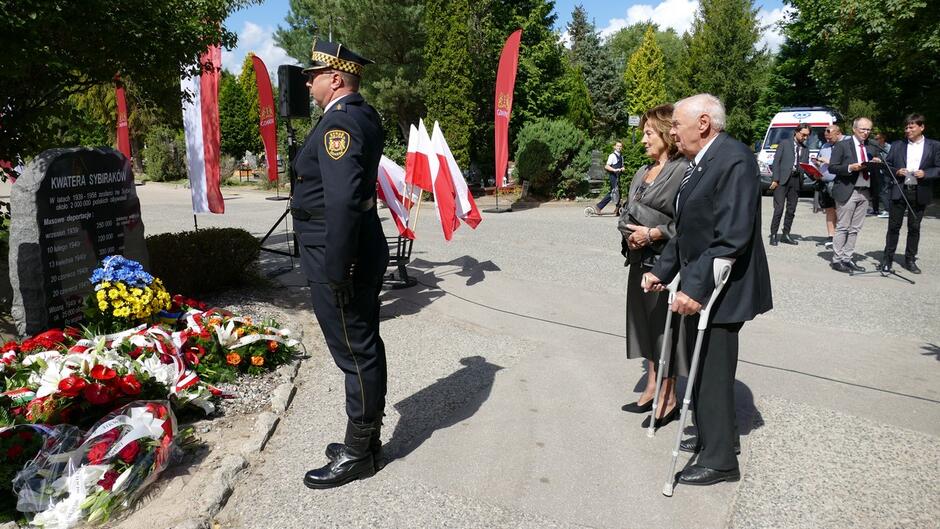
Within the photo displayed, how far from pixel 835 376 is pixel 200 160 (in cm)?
823

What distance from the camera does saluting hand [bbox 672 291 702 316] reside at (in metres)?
3.21

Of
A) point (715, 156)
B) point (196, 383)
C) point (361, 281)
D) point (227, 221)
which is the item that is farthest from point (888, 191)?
point (227, 221)

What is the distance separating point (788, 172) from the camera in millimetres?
11109

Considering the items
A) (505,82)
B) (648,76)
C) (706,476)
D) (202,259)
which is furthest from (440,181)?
(648,76)

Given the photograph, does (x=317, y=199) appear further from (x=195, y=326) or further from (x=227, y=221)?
(x=227, y=221)

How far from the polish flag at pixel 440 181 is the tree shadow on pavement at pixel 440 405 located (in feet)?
9.70

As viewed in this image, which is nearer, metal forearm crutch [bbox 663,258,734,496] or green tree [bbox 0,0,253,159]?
metal forearm crutch [bbox 663,258,734,496]

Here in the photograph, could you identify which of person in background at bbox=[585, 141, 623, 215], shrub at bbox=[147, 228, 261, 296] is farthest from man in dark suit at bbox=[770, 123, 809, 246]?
shrub at bbox=[147, 228, 261, 296]

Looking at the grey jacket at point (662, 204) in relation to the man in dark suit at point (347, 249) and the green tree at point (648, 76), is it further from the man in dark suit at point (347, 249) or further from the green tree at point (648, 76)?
the green tree at point (648, 76)

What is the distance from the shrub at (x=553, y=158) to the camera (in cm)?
2023

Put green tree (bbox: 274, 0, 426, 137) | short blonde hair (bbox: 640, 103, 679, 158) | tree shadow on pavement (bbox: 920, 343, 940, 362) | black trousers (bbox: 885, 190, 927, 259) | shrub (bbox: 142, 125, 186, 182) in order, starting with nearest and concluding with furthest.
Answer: short blonde hair (bbox: 640, 103, 679, 158) → tree shadow on pavement (bbox: 920, 343, 940, 362) → black trousers (bbox: 885, 190, 927, 259) → green tree (bbox: 274, 0, 426, 137) → shrub (bbox: 142, 125, 186, 182)

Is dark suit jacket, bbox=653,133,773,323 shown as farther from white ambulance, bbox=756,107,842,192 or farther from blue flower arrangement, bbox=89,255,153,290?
white ambulance, bbox=756,107,842,192

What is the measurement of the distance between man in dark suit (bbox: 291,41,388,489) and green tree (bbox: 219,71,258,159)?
36104 mm

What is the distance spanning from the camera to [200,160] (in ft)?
30.3
